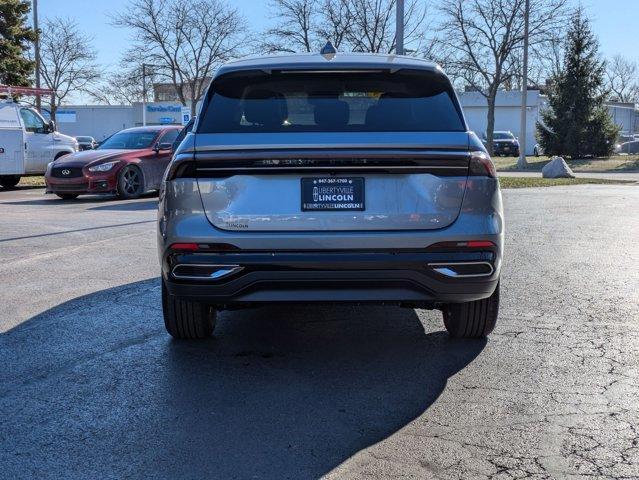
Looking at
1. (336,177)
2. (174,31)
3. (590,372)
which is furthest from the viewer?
(174,31)

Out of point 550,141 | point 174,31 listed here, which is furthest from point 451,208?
point 174,31

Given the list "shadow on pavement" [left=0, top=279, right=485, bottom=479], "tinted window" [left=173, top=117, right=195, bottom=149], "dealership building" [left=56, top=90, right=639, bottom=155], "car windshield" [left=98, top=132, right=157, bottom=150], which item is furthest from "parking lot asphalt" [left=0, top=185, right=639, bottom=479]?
"dealership building" [left=56, top=90, right=639, bottom=155]

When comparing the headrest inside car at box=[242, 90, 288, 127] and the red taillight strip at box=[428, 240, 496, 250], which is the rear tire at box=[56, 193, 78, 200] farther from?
the red taillight strip at box=[428, 240, 496, 250]

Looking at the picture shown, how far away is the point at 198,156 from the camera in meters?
4.06

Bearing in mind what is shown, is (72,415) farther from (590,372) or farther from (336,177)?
(590,372)

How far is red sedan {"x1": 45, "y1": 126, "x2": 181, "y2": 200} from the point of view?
14.7 metres

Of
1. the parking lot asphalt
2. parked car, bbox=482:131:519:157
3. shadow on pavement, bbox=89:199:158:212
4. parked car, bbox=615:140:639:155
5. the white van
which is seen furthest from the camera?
parked car, bbox=615:140:639:155

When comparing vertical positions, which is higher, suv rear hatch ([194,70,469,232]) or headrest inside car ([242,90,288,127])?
headrest inside car ([242,90,288,127])

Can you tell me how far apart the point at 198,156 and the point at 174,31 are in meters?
43.9

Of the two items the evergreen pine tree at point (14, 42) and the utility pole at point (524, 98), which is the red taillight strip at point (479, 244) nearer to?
the utility pole at point (524, 98)

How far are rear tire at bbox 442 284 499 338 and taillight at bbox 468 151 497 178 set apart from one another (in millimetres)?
882

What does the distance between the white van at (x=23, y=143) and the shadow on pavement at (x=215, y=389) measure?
14040mm

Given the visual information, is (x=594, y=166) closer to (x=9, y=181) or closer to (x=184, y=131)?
(x=9, y=181)

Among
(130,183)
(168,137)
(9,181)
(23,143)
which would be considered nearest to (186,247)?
(130,183)
